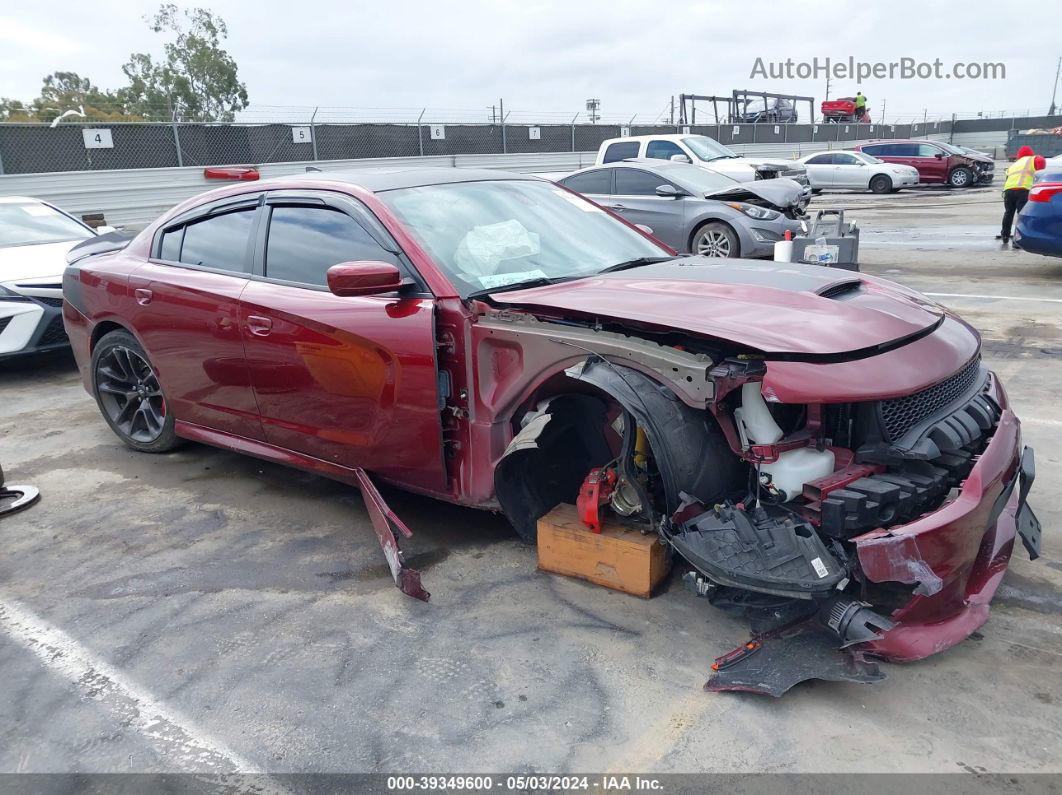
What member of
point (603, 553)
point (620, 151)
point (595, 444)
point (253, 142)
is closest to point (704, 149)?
point (620, 151)

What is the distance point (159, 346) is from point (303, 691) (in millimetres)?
2481

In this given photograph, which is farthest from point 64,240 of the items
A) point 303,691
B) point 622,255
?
point 303,691

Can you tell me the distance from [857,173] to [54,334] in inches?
946

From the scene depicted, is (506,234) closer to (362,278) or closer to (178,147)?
(362,278)

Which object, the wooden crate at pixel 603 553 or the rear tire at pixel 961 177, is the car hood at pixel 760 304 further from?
the rear tire at pixel 961 177

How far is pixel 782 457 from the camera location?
2754 mm

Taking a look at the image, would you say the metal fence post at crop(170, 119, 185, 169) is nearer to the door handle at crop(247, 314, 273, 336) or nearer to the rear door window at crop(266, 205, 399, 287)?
the rear door window at crop(266, 205, 399, 287)

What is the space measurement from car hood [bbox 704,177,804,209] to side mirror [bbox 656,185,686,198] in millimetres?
337

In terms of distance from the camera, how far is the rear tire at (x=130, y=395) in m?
4.89

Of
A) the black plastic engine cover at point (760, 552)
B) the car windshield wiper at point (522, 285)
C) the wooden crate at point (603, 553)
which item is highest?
the car windshield wiper at point (522, 285)

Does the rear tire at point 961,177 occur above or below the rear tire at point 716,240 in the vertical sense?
above

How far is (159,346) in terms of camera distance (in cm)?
453

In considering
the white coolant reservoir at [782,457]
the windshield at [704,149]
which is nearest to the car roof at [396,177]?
the white coolant reservoir at [782,457]

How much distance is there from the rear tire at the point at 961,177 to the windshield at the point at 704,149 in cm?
1314
